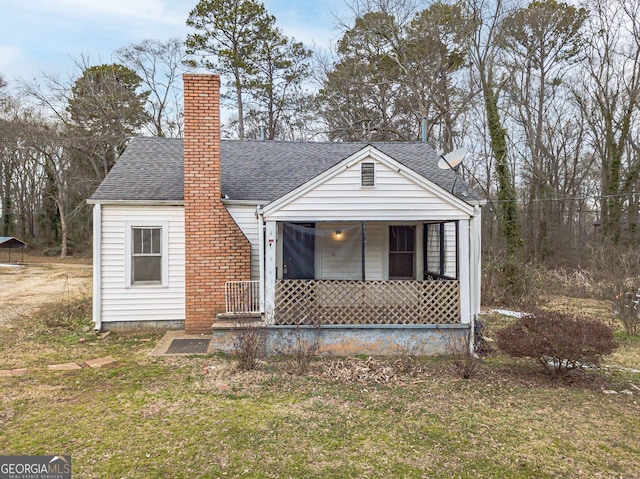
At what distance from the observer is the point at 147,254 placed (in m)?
9.29

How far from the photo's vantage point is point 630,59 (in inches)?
753

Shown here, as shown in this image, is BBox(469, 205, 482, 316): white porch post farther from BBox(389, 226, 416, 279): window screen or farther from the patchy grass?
BBox(389, 226, 416, 279): window screen

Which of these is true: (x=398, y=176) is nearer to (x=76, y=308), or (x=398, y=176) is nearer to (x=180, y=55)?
(x=76, y=308)

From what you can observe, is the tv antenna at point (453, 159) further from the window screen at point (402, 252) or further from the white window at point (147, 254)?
the white window at point (147, 254)

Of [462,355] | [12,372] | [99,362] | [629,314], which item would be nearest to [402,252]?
[462,355]

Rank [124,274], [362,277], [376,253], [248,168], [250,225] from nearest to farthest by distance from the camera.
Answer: [362,277], [124,274], [250,225], [376,253], [248,168]

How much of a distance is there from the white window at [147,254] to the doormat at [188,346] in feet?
5.47

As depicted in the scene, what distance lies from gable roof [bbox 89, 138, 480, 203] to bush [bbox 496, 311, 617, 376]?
3.69m

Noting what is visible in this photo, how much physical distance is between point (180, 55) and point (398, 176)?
23.9 m

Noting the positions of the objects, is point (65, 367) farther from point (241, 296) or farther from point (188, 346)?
point (241, 296)

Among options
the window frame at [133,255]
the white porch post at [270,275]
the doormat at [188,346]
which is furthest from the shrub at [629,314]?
the window frame at [133,255]

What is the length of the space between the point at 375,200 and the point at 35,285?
15.5m

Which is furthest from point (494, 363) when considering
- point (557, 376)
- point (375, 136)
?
point (375, 136)

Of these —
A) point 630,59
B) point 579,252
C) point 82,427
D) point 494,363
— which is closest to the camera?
point 82,427
